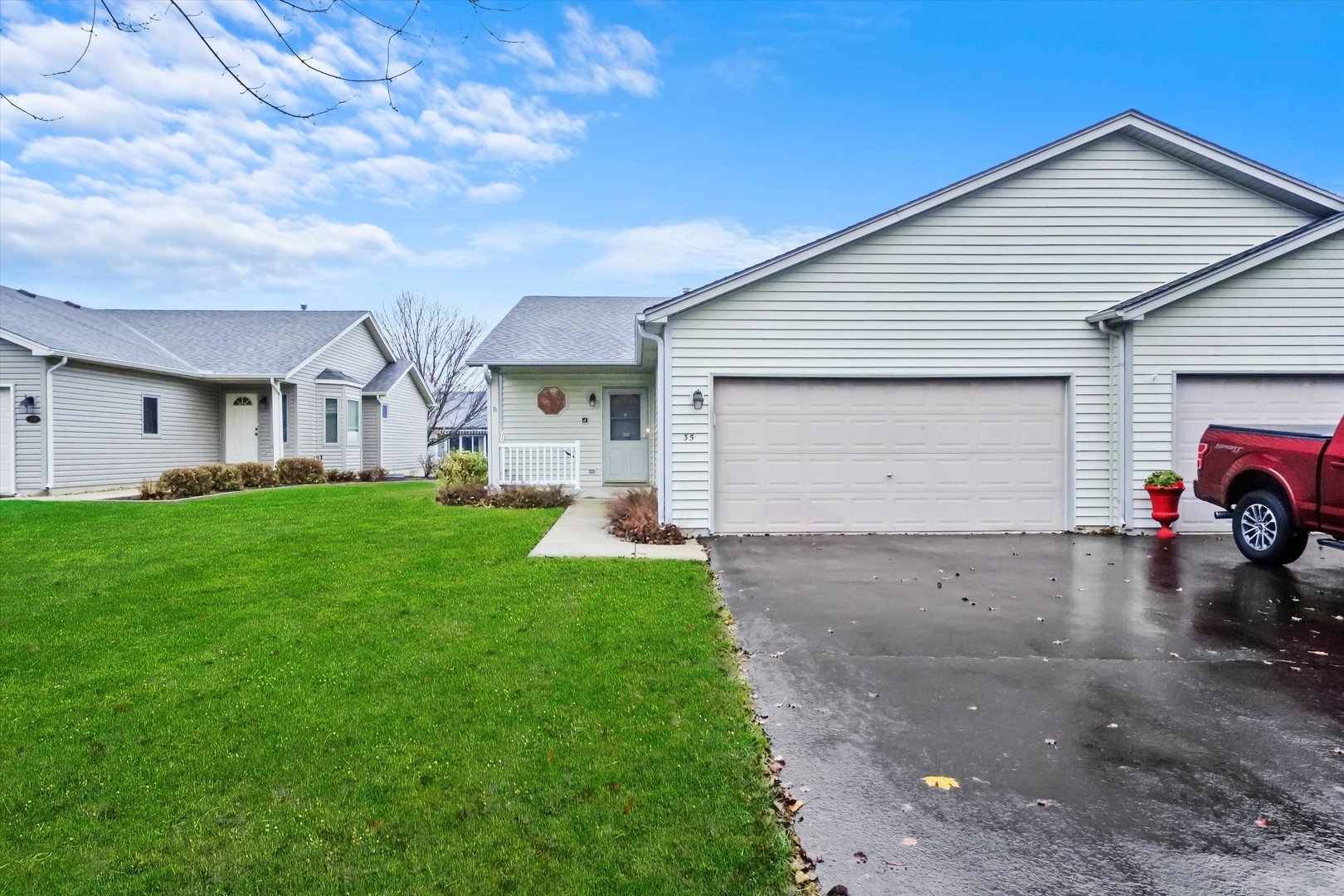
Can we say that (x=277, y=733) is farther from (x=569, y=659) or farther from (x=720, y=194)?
(x=720, y=194)

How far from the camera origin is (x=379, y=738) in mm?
3328

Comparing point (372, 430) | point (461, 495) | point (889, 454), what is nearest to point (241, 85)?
point (889, 454)

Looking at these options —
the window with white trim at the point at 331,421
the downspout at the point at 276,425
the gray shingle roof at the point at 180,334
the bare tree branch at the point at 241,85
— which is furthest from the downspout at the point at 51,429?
the bare tree branch at the point at 241,85

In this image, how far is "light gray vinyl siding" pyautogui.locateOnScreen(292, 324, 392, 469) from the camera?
787 inches

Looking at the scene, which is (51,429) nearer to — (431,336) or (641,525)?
(641,525)

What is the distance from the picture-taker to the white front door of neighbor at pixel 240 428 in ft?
64.7

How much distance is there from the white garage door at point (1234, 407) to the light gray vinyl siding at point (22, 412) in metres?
20.4

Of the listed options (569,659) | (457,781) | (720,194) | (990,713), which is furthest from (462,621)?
(720,194)

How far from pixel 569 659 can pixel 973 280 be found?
7.84m

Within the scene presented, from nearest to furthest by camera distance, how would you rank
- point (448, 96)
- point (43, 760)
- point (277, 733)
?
point (43, 760)
point (277, 733)
point (448, 96)

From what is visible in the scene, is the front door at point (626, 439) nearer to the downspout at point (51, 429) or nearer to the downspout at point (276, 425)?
the downspout at point (276, 425)

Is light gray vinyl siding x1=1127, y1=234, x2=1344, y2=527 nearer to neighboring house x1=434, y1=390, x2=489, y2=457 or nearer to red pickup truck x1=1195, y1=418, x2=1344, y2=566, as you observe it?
red pickup truck x1=1195, y1=418, x2=1344, y2=566

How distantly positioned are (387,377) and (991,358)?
2054cm

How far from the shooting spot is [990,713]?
3643 mm
